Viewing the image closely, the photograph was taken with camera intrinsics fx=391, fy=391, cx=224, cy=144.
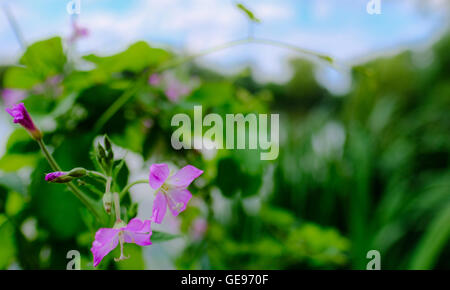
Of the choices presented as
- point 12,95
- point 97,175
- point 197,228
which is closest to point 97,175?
point 97,175

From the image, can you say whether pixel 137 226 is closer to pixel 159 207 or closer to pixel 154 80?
pixel 159 207

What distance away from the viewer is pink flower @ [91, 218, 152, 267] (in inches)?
8.7

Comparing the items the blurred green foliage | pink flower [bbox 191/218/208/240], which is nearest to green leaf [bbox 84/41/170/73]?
the blurred green foliage

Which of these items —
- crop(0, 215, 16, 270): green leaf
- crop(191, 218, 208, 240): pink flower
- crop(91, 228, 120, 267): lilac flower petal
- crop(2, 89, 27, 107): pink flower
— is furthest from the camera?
crop(191, 218, 208, 240): pink flower

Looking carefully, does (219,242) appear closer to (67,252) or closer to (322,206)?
(67,252)

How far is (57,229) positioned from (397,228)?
0.99m

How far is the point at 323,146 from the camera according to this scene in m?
1.14

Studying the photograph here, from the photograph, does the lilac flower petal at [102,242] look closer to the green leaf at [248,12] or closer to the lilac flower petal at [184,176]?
the lilac flower petal at [184,176]

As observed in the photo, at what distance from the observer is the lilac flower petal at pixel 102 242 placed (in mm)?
219

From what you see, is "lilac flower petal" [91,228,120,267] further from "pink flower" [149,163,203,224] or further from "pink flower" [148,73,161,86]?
"pink flower" [148,73,161,86]

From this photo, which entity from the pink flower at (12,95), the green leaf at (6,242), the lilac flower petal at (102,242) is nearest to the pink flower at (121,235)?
the lilac flower petal at (102,242)

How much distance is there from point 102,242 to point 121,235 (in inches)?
0.6

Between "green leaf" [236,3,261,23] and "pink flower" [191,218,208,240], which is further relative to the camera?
"pink flower" [191,218,208,240]

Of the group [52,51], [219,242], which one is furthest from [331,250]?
[52,51]
